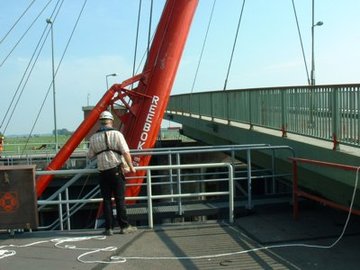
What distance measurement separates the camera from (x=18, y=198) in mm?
7648

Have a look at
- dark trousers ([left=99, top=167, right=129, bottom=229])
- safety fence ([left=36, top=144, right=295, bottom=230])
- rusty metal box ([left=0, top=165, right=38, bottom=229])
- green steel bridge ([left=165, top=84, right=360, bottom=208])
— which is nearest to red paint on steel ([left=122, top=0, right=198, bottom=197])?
safety fence ([left=36, top=144, right=295, bottom=230])

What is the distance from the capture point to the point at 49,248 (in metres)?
7.05

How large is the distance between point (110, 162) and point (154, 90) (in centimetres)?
505

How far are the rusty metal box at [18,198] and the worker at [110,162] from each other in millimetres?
1018

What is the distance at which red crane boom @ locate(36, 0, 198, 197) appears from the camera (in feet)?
40.3

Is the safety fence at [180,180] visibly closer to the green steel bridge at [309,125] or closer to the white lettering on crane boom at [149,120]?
the green steel bridge at [309,125]

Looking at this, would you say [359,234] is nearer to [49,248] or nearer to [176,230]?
[176,230]

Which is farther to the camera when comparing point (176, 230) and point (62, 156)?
point (62, 156)

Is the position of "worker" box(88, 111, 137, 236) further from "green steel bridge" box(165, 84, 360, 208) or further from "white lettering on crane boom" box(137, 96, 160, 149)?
"white lettering on crane boom" box(137, 96, 160, 149)

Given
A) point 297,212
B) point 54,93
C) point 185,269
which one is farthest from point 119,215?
point 54,93

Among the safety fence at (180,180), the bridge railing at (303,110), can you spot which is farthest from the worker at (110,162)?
the bridge railing at (303,110)

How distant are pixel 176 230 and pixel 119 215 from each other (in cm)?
95

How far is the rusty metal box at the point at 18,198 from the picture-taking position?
7590 mm

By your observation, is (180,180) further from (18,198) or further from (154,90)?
(18,198)
